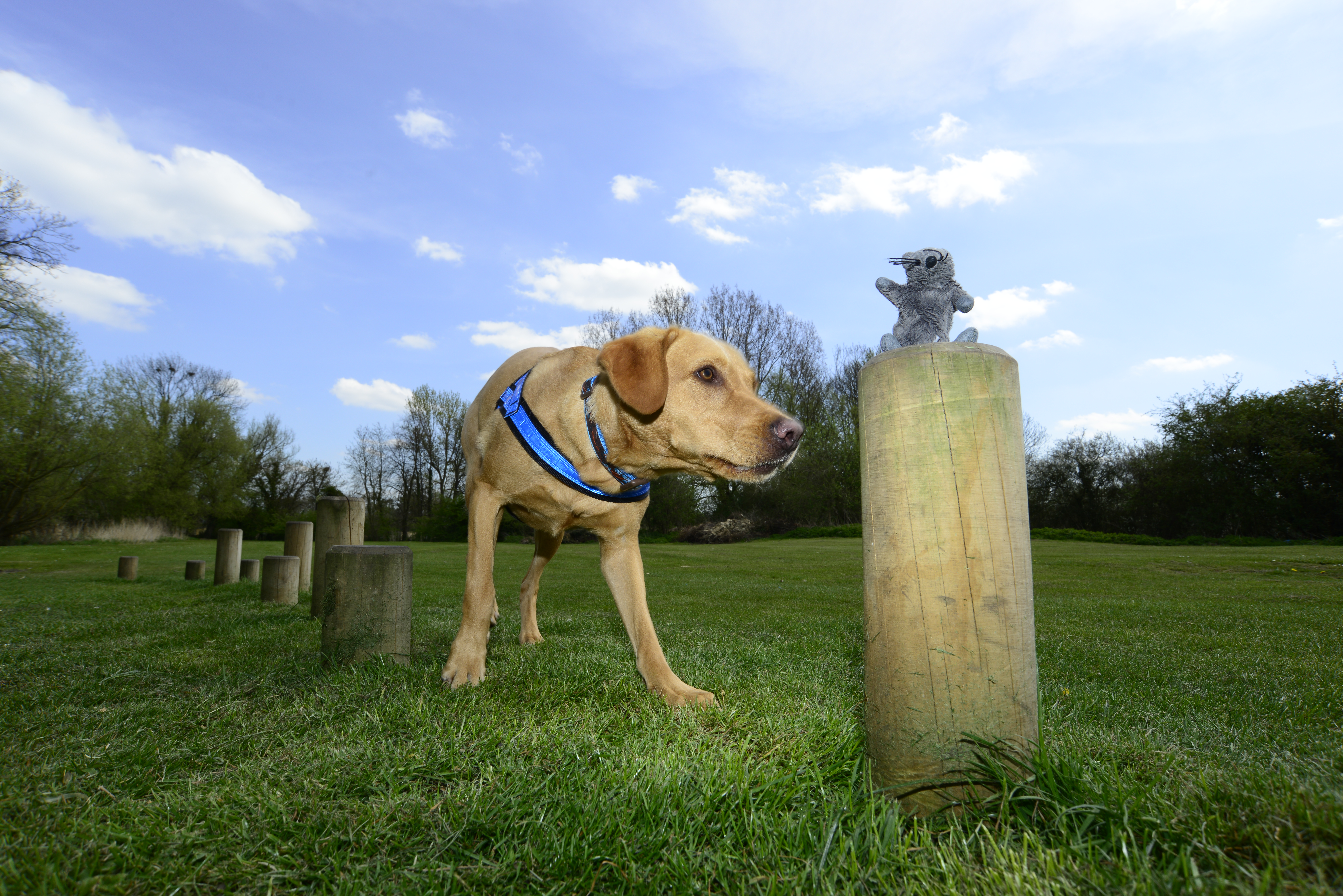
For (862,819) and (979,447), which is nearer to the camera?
(862,819)

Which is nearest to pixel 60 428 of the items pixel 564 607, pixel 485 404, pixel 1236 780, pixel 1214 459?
pixel 564 607

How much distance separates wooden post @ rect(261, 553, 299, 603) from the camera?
285 inches

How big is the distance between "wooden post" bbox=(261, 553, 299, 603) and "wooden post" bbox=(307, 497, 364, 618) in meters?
1.69

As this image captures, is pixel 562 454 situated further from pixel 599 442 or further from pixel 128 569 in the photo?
pixel 128 569

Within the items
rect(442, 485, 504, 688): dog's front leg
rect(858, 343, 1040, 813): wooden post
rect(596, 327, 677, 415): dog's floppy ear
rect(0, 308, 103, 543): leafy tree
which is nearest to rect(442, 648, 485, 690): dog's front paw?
rect(442, 485, 504, 688): dog's front leg

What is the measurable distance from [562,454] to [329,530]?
3633 mm

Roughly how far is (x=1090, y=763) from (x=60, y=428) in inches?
1045

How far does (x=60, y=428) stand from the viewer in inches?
764

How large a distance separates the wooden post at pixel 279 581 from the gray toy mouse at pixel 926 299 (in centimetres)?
723

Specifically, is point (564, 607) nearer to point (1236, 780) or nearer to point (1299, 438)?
point (1236, 780)

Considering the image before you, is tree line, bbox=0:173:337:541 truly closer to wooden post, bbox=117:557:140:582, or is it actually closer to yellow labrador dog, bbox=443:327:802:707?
wooden post, bbox=117:557:140:582

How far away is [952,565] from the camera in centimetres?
172

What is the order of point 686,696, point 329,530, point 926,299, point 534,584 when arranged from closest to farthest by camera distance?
point 926,299 → point 686,696 → point 534,584 → point 329,530

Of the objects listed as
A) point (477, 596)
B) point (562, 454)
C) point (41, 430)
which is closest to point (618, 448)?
point (562, 454)
